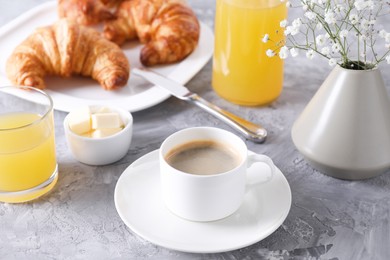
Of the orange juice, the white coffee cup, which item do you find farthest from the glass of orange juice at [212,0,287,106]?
the orange juice

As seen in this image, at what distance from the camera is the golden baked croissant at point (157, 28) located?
1.65m

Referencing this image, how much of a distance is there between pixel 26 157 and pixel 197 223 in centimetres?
35

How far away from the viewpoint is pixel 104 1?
1.88 metres

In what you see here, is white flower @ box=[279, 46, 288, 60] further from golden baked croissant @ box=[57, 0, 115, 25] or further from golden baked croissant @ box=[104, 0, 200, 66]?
golden baked croissant @ box=[57, 0, 115, 25]

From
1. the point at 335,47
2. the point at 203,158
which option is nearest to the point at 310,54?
the point at 335,47

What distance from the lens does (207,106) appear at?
147cm

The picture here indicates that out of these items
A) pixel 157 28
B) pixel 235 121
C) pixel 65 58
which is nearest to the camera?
pixel 235 121

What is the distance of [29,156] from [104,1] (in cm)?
84

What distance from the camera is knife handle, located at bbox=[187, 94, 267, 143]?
4.53ft

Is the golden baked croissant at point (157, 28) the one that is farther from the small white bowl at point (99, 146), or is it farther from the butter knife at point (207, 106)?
the small white bowl at point (99, 146)

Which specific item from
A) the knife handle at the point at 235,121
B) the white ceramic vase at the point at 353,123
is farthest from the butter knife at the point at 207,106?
the white ceramic vase at the point at 353,123

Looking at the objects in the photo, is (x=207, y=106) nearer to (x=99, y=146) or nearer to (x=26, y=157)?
(x=99, y=146)

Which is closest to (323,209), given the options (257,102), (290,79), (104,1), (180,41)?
(257,102)

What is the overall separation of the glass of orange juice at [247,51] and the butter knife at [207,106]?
0.08m
